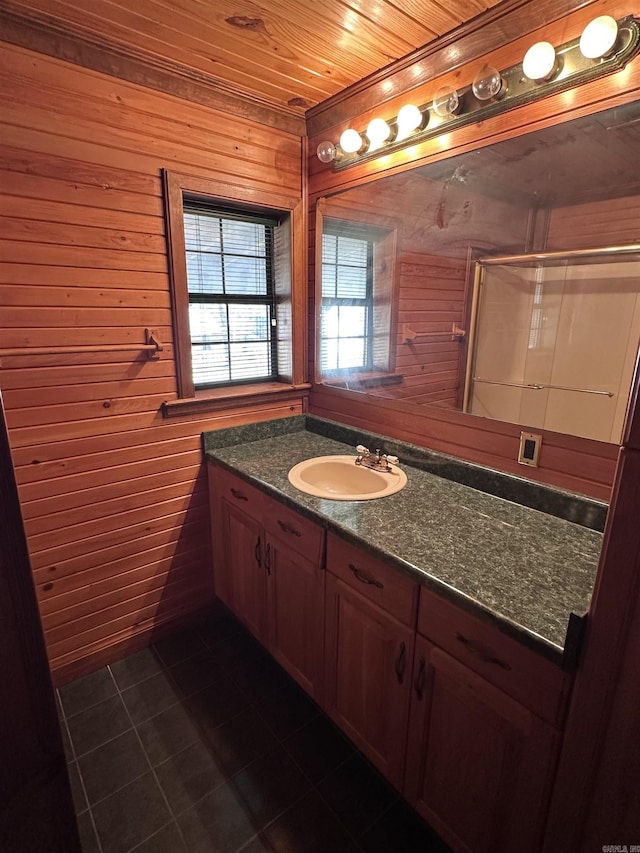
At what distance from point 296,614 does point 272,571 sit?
0.19 m

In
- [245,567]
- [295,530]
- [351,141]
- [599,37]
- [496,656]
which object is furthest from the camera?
[245,567]

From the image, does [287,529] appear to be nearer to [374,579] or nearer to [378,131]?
[374,579]

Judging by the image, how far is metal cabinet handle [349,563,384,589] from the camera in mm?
1216

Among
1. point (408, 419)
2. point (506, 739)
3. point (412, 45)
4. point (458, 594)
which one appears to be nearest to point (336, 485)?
point (408, 419)

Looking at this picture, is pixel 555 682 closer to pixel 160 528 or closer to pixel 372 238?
pixel 160 528

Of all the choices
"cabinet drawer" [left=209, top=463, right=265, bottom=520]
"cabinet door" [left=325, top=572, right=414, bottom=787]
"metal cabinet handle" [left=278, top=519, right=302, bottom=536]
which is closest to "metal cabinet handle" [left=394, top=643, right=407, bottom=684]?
"cabinet door" [left=325, top=572, right=414, bottom=787]

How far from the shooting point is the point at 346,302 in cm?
214

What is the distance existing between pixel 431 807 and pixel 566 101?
201 centimetres

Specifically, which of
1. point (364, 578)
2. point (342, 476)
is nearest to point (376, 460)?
point (342, 476)

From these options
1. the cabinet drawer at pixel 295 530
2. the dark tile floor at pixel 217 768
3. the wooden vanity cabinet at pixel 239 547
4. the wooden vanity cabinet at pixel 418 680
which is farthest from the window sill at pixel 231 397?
the dark tile floor at pixel 217 768

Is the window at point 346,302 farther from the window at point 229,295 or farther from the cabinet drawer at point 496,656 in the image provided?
the cabinet drawer at point 496,656

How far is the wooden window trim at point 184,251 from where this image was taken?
1.70m

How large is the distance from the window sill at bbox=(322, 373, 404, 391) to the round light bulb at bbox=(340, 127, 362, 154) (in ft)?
3.14

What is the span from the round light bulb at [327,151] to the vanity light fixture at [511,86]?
46mm
